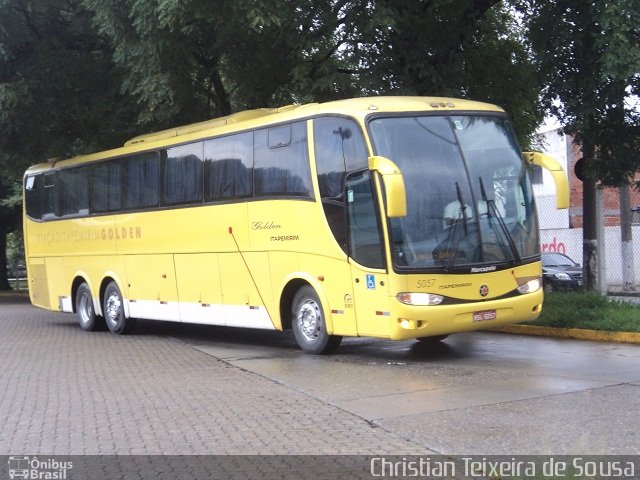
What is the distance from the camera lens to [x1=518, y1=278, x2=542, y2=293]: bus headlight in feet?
38.5

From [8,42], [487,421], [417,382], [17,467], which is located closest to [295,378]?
[417,382]

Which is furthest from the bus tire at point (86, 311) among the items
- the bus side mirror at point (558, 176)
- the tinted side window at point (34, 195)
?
the bus side mirror at point (558, 176)

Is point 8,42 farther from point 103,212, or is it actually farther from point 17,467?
A: point 17,467

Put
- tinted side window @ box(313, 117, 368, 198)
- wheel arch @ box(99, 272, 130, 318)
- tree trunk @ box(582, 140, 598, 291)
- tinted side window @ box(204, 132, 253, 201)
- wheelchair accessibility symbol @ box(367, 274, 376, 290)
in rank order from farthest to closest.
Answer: wheel arch @ box(99, 272, 130, 318) → tree trunk @ box(582, 140, 598, 291) → tinted side window @ box(204, 132, 253, 201) → tinted side window @ box(313, 117, 368, 198) → wheelchair accessibility symbol @ box(367, 274, 376, 290)

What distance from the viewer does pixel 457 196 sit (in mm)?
11328

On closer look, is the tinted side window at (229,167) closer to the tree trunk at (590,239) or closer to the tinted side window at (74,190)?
the tinted side window at (74,190)

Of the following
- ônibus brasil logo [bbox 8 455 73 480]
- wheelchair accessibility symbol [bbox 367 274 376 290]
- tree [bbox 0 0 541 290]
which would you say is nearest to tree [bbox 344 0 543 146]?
tree [bbox 0 0 541 290]

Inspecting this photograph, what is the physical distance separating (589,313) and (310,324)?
477 cm

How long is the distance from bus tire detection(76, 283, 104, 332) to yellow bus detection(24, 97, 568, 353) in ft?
10.5

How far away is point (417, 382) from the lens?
32.7 feet

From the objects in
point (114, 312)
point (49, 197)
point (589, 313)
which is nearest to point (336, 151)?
point (589, 313)

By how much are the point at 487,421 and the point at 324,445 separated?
1594mm

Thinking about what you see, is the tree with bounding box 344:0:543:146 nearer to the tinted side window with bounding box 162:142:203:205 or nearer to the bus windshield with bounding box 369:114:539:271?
the bus windshield with bounding box 369:114:539:271

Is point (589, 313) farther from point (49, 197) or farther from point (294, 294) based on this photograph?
point (49, 197)
